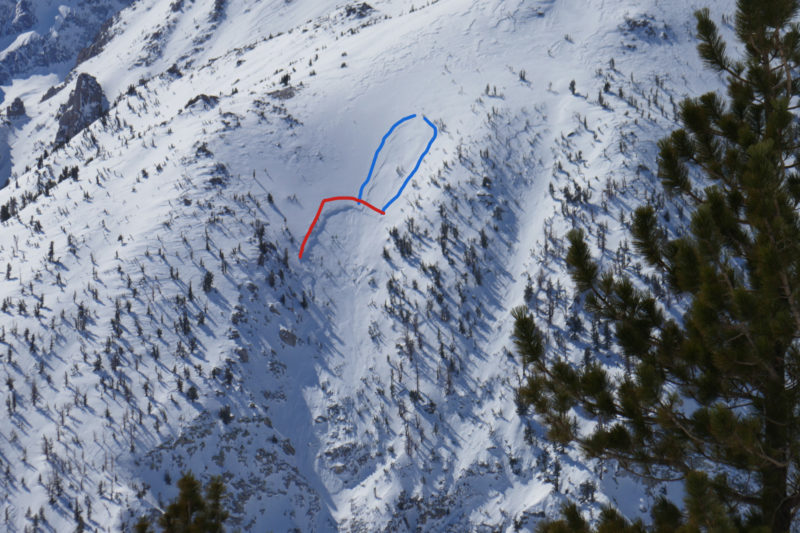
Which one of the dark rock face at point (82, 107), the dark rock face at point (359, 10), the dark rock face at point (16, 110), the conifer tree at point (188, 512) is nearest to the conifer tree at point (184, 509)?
the conifer tree at point (188, 512)

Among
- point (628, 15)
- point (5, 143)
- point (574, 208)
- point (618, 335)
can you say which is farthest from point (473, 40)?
point (5, 143)

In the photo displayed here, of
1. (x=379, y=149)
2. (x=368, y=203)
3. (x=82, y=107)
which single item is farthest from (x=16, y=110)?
(x=368, y=203)

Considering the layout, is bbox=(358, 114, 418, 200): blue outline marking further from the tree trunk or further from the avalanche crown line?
the tree trunk

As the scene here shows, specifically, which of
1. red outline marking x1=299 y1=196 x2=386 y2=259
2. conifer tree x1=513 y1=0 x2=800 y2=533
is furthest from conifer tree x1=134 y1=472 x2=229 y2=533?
red outline marking x1=299 y1=196 x2=386 y2=259

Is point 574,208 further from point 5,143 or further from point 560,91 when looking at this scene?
point 5,143

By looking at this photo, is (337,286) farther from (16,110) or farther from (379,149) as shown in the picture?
(16,110)

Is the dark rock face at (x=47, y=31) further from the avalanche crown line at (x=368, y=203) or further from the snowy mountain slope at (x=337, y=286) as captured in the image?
the avalanche crown line at (x=368, y=203)
